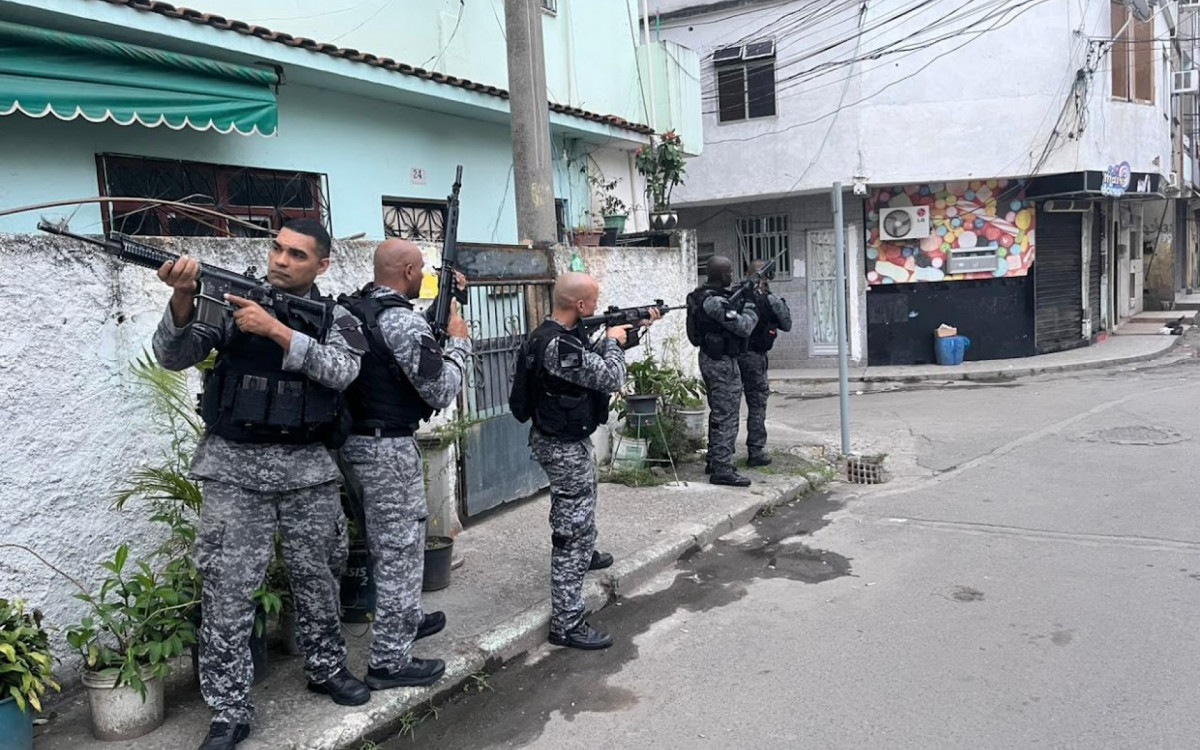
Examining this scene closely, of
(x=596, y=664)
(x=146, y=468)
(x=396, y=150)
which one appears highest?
(x=396, y=150)

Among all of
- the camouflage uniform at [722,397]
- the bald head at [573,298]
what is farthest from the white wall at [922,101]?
the bald head at [573,298]

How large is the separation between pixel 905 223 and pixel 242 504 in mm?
13978

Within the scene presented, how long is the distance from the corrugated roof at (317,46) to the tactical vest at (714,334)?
2.97 metres

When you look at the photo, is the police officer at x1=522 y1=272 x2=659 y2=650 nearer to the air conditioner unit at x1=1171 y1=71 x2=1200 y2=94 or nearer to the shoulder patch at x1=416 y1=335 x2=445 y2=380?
the shoulder patch at x1=416 y1=335 x2=445 y2=380

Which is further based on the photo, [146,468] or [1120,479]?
[1120,479]

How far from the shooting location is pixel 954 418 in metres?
10.1

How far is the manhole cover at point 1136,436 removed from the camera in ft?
26.6

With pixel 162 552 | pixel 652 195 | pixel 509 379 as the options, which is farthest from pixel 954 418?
pixel 162 552

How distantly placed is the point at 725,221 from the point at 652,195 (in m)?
5.68

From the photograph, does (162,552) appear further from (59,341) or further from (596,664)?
(596,664)

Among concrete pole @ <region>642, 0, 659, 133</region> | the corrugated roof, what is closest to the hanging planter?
the corrugated roof

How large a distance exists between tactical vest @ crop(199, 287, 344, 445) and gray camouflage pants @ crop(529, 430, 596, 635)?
4.37 ft

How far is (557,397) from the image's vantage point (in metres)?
4.18

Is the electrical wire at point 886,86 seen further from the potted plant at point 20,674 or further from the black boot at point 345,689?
the potted plant at point 20,674
